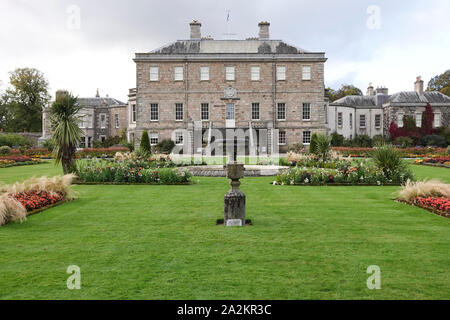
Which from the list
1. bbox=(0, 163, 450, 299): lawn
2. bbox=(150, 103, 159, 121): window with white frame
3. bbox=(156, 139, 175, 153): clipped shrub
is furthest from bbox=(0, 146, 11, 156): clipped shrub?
bbox=(0, 163, 450, 299): lawn

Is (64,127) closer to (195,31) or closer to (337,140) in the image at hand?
(195,31)

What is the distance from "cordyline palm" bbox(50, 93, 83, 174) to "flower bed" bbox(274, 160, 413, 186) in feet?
23.8

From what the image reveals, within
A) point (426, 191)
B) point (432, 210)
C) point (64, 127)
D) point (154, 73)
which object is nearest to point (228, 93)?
point (154, 73)

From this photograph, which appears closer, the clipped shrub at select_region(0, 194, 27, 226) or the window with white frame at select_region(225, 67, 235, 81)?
the clipped shrub at select_region(0, 194, 27, 226)

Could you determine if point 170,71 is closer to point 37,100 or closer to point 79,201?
point 79,201

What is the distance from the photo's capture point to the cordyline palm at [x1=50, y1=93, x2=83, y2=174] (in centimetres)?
1455

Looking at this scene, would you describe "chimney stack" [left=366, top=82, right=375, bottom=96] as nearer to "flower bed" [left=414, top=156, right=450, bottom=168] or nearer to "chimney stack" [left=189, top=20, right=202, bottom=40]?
"chimney stack" [left=189, top=20, right=202, bottom=40]

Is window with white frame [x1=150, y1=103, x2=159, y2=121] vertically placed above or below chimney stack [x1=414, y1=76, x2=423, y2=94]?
below

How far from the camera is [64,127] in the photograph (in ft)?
47.6

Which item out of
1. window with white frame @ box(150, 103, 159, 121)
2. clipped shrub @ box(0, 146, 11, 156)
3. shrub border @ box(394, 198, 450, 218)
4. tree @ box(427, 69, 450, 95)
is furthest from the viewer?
tree @ box(427, 69, 450, 95)

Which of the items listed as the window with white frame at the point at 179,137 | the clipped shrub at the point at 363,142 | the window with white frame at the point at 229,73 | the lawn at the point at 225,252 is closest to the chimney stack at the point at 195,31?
the window with white frame at the point at 229,73

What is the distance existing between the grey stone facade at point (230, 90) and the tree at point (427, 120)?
13488 mm
